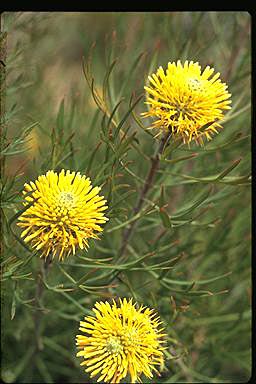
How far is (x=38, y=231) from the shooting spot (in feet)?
2.28

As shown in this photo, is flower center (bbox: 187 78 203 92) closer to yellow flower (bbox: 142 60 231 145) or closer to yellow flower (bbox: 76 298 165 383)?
yellow flower (bbox: 142 60 231 145)

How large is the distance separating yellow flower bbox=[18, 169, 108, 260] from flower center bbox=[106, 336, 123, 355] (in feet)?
0.40

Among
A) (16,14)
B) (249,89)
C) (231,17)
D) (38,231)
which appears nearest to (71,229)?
(38,231)

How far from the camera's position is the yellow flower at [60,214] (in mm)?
694

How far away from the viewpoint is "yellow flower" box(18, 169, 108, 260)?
2.28 feet

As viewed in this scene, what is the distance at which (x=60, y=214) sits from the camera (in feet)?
2.28

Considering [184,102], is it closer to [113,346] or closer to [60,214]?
[60,214]

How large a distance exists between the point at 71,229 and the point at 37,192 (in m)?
0.07

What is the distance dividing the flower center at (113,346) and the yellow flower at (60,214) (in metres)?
0.12

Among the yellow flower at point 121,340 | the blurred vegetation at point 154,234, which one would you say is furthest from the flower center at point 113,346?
the blurred vegetation at point 154,234

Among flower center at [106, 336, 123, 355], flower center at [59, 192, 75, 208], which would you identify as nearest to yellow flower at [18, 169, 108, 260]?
flower center at [59, 192, 75, 208]

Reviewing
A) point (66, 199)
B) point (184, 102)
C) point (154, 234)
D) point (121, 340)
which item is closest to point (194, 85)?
point (184, 102)

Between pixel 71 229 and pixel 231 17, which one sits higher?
pixel 231 17

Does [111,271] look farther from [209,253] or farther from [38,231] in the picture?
[209,253]
